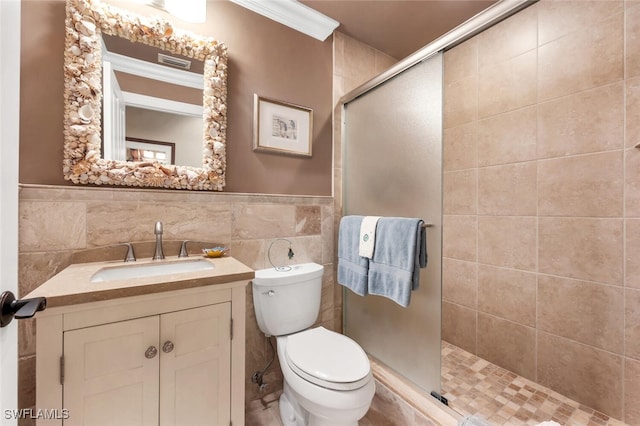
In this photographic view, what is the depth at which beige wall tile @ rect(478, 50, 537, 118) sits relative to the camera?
1.65 metres

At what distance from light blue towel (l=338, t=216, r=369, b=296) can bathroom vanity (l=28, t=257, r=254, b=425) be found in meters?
0.71

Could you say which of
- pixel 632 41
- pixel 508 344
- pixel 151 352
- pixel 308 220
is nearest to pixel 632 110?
pixel 632 41

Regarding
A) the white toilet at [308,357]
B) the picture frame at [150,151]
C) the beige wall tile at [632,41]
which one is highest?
the beige wall tile at [632,41]

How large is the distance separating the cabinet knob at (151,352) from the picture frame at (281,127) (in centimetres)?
111

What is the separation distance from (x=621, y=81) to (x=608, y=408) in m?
1.64

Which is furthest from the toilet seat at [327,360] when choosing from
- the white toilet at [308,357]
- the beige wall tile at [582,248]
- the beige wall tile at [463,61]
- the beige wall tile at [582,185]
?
the beige wall tile at [463,61]

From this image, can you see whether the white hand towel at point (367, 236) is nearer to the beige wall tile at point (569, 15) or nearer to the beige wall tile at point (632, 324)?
the beige wall tile at point (632, 324)

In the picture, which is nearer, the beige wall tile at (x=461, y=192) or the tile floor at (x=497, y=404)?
the tile floor at (x=497, y=404)

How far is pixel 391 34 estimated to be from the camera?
6.22ft

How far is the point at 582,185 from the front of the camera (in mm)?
1436

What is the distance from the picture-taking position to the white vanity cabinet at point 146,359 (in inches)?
31.4

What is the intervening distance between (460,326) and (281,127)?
1948 mm

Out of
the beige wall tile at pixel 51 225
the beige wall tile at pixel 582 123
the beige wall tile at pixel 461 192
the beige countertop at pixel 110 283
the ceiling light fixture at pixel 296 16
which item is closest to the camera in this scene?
the beige countertop at pixel 110 283

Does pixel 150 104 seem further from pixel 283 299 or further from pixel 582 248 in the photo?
pixel 582 248
